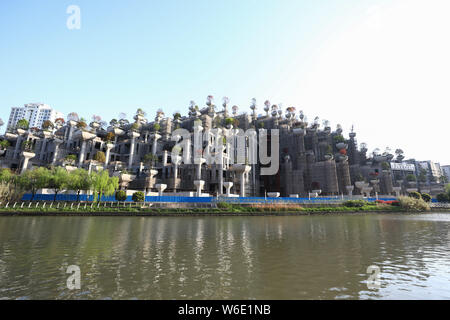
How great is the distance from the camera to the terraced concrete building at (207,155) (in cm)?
7000

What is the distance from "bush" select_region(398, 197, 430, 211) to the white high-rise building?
777 ft

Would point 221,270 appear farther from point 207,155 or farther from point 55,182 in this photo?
point 207,155

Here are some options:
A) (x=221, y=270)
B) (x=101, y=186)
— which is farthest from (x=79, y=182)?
(x=221, y=270)

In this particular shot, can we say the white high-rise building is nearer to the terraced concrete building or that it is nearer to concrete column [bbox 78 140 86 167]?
the terraced concrete building

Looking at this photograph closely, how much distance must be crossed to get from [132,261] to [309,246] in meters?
10.4

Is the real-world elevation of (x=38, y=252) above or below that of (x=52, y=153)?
below

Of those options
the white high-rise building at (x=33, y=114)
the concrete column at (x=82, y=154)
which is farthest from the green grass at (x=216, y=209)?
the white high-rise building at (x=33, y=114)

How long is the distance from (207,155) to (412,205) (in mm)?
59091

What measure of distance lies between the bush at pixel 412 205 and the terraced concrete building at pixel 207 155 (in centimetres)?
1781

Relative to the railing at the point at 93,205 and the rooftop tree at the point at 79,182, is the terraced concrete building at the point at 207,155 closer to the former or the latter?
the railing at the point at 93,205
